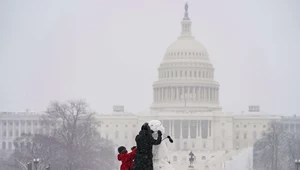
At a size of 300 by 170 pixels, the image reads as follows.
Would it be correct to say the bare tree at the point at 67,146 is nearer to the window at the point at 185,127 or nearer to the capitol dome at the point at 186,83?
the window at the point at 185,127

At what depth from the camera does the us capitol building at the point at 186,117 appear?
549 ft

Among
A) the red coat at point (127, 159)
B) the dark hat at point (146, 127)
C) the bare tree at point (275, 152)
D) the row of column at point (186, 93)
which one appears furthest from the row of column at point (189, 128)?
the dark hat at point (146, 127)

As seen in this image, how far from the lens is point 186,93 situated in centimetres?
17975

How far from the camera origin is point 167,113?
553 ft

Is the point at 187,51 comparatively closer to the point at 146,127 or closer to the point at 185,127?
the point at 185,127

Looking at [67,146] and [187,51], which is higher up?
[187,51]

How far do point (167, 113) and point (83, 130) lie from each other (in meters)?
76.8

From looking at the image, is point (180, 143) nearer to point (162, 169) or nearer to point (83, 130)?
point (83, 130)

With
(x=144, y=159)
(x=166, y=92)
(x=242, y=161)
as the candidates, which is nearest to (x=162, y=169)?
(x=144, y=159)

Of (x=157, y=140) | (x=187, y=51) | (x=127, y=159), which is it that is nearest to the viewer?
(x=157, y=140)

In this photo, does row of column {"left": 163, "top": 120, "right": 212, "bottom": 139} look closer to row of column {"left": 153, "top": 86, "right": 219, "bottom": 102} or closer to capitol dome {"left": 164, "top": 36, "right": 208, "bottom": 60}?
row of column {"left": 153, "top": 86, "right": 219, "bottom": 102}

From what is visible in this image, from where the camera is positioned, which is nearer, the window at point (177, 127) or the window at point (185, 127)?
the window at point (177, 127)

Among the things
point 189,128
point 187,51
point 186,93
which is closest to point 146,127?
point 189,128

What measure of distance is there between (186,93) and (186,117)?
11.5 metres
